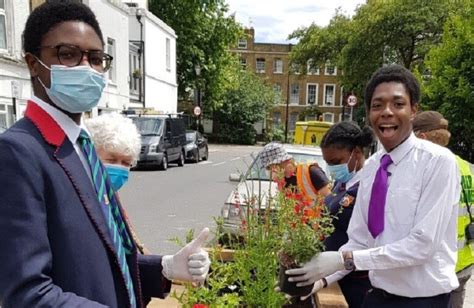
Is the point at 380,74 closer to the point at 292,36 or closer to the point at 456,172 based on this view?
the point at 456,172

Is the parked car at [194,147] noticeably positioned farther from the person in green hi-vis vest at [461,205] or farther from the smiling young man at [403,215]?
the smiling young man at [403,215]

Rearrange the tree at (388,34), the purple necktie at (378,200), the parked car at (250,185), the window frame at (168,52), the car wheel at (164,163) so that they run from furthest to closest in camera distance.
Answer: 1. the window frame at (168,52)
2. the tree at (388,34)
3. the car wheel at (164,163)
4. the parked car at (250,185)
5. the purple necktie at (378,200)

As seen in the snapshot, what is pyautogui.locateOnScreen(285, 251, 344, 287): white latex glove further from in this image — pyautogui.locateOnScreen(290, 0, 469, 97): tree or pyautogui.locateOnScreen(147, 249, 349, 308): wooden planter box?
pyautogui.locateOnScreen(290, 0, 469, 97): tree

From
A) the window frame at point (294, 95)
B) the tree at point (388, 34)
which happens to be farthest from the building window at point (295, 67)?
the window frame at point (294, 95)

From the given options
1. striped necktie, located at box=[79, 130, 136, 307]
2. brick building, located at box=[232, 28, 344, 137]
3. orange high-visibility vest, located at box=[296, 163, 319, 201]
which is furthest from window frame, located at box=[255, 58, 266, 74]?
striped necktie, located at box=[79, 130, 136, 307]

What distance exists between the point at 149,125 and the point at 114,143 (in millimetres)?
13341

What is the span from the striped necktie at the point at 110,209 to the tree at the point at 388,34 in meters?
18.6

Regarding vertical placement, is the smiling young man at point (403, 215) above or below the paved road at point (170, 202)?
above

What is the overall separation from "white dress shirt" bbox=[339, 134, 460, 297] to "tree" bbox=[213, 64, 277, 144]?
36246mm

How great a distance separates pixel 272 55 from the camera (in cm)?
5272

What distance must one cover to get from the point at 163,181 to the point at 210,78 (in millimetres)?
17143

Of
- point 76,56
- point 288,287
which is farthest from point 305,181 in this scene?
point 76,56

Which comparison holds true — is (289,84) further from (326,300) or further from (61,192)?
(61,192)

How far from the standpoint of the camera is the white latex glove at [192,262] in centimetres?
150
